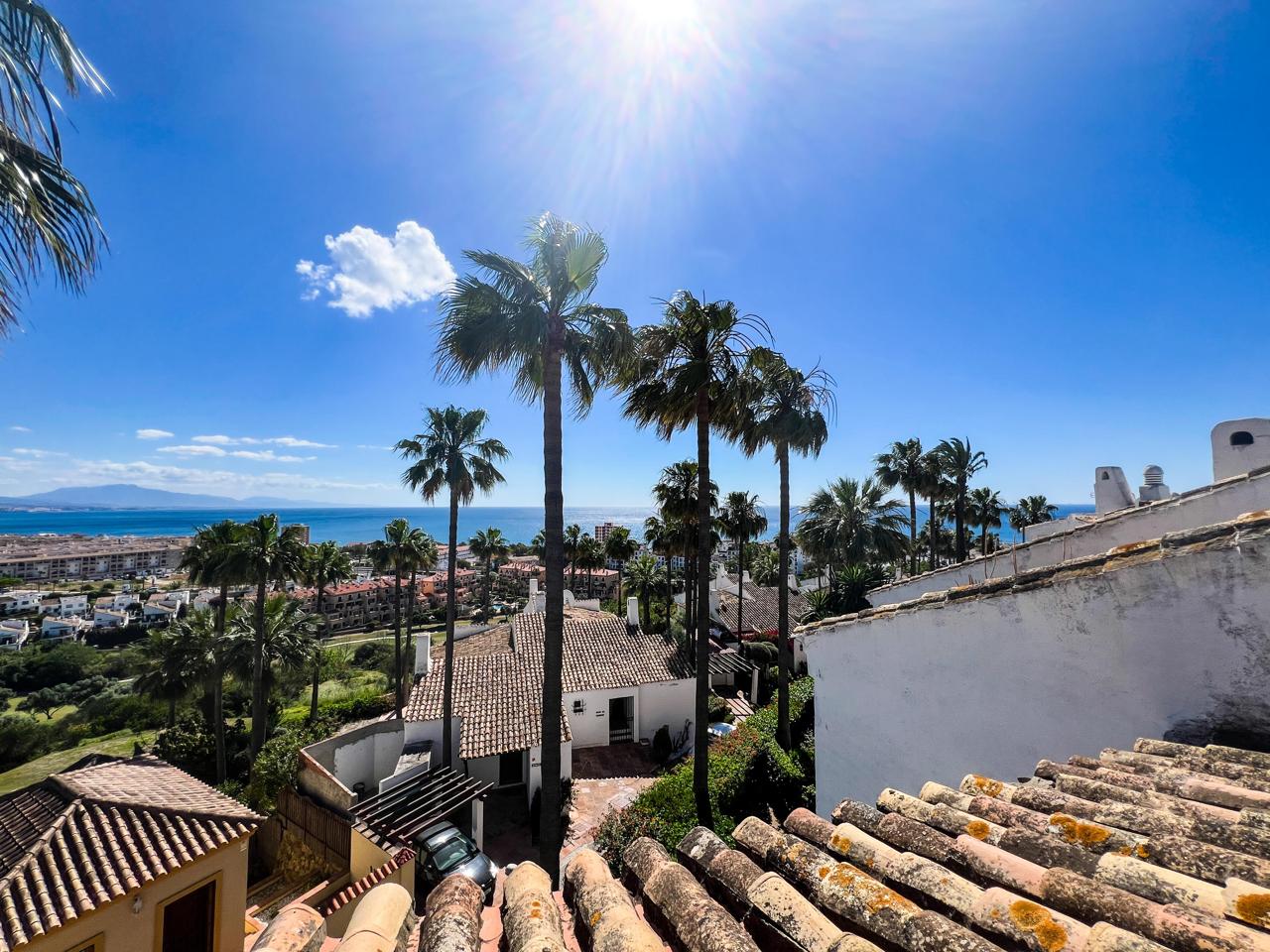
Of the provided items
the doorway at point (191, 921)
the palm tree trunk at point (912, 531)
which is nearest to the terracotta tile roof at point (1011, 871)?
the doorway at point (191, 921)

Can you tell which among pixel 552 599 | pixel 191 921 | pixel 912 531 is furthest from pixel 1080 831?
pixel 912 531

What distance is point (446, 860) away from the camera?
466 inches

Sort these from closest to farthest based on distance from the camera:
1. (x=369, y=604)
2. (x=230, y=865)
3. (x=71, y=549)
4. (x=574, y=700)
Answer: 1. (x=230, y=865)
2. (x=574, y=700)
3. (x=369, y=604)
4. (x=71, y=549)

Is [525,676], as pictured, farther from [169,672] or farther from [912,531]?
[912,531]

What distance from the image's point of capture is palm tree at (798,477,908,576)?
24.6m

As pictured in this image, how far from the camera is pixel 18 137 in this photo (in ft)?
13.9

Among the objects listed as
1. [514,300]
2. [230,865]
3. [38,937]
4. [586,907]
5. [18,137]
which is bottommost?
[230,865]

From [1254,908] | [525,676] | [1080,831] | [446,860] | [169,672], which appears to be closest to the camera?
[1254,908]

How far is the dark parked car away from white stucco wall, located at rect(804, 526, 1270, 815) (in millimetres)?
9290

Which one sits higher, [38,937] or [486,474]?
[486,474]

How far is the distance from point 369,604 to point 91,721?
174 feet

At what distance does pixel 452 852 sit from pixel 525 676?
23.5 ft

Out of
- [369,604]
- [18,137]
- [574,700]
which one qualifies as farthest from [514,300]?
[369,604]

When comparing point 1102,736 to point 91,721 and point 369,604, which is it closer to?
point 91,721
